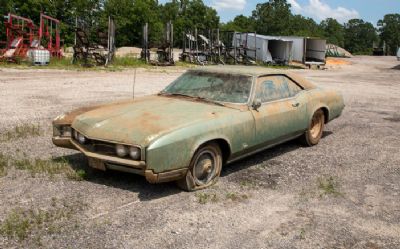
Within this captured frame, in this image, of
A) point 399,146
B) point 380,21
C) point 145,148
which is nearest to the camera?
point 145,148

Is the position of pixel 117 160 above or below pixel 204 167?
above

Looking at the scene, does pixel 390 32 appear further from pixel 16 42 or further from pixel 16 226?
pixel 16 226

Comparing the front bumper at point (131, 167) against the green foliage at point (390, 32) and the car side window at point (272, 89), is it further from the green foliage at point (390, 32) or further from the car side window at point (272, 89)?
the green foliage at point (390, 32)

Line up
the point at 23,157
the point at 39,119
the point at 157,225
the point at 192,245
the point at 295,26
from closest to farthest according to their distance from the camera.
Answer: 1. the point at 192,245
2. the point at 157,225
3. the point at 23,157
4. the point at 39,119
5. the point at 295,26

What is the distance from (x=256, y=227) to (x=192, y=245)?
706 millimetres

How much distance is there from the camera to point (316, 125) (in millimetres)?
7355

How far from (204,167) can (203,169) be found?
0.02m

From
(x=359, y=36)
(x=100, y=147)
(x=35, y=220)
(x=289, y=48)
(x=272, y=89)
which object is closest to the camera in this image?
(x=35, y=220)

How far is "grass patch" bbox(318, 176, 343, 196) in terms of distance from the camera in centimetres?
506

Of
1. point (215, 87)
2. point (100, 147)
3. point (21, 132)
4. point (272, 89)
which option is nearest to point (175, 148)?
point (100, 147)

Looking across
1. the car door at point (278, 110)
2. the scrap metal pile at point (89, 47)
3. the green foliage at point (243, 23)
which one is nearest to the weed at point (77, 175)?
the car door at point (278, 110)

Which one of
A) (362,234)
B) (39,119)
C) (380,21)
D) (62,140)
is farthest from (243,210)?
(380,21)

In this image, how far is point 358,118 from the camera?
9922 mm

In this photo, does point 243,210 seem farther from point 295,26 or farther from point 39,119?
point 295,26
